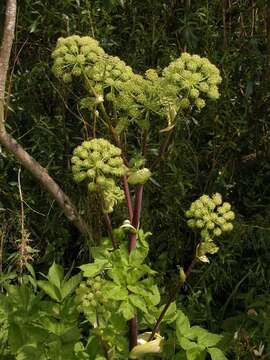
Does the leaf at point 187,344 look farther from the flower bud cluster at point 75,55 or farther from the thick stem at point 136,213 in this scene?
the flower bud cluster at point 75,55

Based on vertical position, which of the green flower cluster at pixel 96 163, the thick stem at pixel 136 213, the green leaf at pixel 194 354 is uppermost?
the green flower cluster at pixel 96 163

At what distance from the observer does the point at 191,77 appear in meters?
2.04

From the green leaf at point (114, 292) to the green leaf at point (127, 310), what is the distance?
0.02 metres

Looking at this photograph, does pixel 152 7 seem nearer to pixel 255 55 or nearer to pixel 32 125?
pixel 255 55

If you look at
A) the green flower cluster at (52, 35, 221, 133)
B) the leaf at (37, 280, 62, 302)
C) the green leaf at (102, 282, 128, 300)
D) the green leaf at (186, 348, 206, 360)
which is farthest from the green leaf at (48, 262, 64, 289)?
the green flower cluster at (52, 35, 221, 133)

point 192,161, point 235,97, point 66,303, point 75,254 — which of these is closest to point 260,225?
point 192,161

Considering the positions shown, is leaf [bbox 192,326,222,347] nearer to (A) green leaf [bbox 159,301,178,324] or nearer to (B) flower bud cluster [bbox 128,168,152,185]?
(A) green leaf [bbox 159,301,178,324]

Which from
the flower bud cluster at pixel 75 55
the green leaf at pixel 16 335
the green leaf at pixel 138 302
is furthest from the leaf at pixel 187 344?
the flower bud cluster at pixel 75 55

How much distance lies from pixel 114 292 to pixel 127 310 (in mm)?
76

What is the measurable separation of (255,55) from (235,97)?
0.26 metres

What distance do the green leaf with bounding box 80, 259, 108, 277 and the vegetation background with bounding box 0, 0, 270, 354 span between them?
1.06m

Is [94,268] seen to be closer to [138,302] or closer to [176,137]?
[138,302]

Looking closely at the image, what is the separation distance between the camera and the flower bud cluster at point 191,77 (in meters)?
2.03

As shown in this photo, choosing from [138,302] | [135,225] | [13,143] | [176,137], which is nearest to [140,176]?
[135,225]
